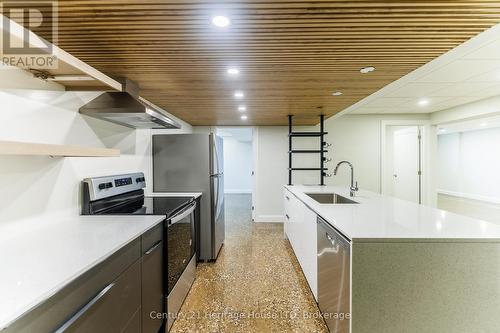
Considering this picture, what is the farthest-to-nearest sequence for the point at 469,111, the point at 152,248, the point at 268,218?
the point at 268,218 < the point at 469,111 < the point at 152,248

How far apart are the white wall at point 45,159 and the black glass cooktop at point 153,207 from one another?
330 millimetres

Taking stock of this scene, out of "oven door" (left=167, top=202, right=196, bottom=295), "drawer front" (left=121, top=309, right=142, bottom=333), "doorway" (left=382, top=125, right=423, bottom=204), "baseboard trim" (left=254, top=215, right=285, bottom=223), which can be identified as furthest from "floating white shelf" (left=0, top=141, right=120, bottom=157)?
"doorway" (left=382, top=125, right=423, bottom=204)

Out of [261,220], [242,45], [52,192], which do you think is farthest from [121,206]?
[261,220]

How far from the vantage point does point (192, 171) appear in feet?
10.0

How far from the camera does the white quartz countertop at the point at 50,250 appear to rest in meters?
0.77

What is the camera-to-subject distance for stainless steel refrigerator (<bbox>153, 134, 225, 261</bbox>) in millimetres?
3047

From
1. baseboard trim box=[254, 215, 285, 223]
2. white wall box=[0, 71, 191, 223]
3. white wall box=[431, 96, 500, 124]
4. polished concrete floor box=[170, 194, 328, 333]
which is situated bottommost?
polished concrete floor box=[170, 194, 328, 333]

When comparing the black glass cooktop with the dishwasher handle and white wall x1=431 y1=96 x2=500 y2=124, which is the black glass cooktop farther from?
white wall x1=431 y1=96 x2=500 y2=124

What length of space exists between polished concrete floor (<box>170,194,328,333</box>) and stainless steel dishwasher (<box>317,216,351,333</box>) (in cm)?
30

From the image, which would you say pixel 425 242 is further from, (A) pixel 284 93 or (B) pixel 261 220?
(B) pixel 261 220

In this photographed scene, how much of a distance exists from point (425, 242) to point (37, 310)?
1.72 m

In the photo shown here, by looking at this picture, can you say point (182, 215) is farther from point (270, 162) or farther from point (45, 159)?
point (270, 162)

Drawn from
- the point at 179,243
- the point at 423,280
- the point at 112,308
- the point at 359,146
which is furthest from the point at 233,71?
the point at 359,146

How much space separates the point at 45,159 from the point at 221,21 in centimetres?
139
